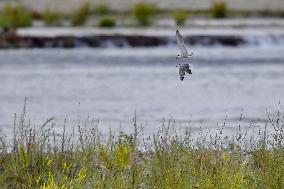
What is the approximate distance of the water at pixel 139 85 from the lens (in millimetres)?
23812

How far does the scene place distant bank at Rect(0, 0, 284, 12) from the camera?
70.2 m

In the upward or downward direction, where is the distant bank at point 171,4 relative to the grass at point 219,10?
upward

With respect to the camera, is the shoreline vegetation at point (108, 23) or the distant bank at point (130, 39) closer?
the distant bank at point (130, 39)

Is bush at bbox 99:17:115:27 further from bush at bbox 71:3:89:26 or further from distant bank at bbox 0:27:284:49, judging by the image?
distant bank at bbox 0:27:284:49

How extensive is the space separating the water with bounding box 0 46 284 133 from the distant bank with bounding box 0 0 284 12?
2297cm

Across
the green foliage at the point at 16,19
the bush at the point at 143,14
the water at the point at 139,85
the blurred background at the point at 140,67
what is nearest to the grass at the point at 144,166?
the blurred background at the point at 140,67

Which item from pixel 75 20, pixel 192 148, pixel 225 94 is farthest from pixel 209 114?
pixel 75 20

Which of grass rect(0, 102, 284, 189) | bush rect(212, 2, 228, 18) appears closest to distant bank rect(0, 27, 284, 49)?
bush rect(212, 2, 228, 18)

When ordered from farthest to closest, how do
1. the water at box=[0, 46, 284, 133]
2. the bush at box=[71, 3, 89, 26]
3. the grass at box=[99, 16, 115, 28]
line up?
the bush at box=[71, 3, 89, 26]
the grass at box=[99, 16, 115, 28]
the water at box=[0, 46, 284, 133]

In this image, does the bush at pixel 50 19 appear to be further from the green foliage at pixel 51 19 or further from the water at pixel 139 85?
the water at pixel 139 85

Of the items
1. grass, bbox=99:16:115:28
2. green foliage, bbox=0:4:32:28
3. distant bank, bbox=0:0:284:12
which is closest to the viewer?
green foliage, bbox=0:4:32:28

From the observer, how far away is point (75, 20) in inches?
2256

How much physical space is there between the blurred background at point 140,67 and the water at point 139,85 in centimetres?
3

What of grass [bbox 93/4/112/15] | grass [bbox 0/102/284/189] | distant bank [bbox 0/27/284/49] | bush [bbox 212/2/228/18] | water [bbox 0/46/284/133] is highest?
grass [bbox 93/4/112/15]
